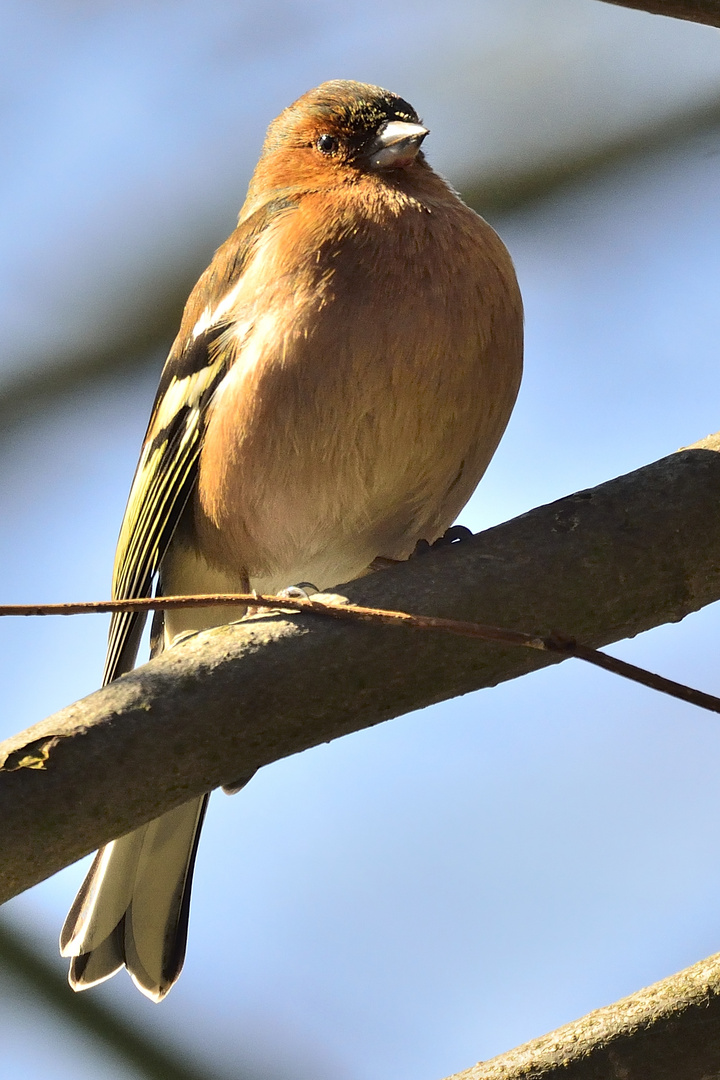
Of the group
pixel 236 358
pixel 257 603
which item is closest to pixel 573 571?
pixel 257 603

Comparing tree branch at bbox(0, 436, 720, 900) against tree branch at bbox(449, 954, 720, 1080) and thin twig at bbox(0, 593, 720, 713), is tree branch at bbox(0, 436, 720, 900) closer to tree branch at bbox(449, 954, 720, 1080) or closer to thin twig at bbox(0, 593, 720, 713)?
thin twig at bbox(0, 593, 720, 713)

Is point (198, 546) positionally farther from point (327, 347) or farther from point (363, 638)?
point (363, 638)

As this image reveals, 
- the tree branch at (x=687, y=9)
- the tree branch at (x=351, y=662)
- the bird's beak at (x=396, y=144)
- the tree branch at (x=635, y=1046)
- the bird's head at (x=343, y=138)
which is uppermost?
the bird's head at (x=343, y=138)

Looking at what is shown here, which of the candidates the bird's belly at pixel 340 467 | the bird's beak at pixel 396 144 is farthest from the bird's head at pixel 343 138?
the bird's belly at pixel 340 467

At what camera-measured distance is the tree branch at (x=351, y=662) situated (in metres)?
1.85

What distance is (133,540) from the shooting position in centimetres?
332

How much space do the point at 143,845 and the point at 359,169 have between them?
6.68 ft

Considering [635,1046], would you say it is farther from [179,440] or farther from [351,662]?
[179,440]

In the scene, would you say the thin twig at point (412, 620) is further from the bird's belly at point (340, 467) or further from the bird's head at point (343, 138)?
the bird's head at point (343, 138)

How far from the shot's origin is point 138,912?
119 inches

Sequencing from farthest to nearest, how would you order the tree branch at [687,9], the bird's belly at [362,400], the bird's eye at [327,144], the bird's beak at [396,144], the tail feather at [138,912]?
the bird's eye at [327,144]
the bird's beak at [396,144]
the tail feather at [138,912]
the bird's belly at [362,400]
the tree branch at [687,9]

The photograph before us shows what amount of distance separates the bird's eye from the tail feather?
6.29 feet

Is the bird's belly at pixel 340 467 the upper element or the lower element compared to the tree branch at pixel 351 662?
upper

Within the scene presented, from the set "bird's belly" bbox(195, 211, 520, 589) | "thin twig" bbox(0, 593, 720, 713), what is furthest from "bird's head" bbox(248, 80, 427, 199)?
"thin twig" bbox(0, 593, 720, 713)
